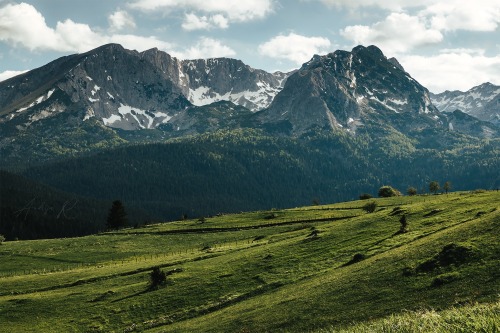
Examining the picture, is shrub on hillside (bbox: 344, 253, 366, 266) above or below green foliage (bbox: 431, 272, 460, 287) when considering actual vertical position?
below

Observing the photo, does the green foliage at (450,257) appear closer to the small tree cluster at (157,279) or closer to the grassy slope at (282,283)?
the grassy slope at (282,283)

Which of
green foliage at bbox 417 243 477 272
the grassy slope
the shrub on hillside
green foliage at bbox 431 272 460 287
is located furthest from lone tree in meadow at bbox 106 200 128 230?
green foliage at bbox 431 272 460 287

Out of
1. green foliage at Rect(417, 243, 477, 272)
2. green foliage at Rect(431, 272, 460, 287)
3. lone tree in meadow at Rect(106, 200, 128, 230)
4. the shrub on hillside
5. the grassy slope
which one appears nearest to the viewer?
green foliage at Rect(431, 272, 460, 287)

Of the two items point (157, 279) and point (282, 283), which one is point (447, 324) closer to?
point (282, 283)

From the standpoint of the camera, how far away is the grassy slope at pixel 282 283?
128 ft

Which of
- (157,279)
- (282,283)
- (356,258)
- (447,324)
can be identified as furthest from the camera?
(157,279)

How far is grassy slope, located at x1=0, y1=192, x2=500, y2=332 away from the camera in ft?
128

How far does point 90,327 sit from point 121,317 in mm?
3518

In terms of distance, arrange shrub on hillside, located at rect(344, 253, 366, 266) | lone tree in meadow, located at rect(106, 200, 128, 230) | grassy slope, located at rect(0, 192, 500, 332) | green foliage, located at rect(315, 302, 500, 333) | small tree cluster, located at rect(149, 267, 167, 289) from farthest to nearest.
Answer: lone tree in meadow, located at rect(106, 200, 128, 230), small tree cluster, located at rect(149, 267, 167, 289), shrub on hillside, located at rect(344, 253, 366, 266), grassy slope, located at rect(0, 192, 500, 332), green foliage, located at rect(315, 302, 500, 333)

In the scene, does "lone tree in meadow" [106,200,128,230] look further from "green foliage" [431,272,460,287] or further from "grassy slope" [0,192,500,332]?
"green foliage" [431,272,460,287]

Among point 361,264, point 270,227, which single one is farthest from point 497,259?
point 270,227

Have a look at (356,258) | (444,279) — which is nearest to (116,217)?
(356,258)

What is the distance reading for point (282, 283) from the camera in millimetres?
55469

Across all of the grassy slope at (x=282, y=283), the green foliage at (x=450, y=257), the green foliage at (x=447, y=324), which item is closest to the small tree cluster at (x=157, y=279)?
the grassy slope at (x=282, y=283)
